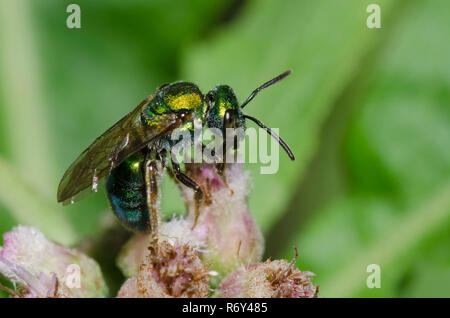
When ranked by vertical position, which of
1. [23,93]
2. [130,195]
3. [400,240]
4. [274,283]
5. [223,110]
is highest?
[23,93]

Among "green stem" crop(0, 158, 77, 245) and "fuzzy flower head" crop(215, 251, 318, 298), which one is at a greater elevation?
"green stem" crop(0, 158, 77, 245)

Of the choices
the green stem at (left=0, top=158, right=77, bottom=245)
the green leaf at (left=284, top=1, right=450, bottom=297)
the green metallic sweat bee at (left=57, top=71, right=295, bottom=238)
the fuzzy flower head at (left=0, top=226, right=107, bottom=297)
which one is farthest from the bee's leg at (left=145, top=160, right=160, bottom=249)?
the green leaf at (left=284, top=1, right=450, bottom=297)

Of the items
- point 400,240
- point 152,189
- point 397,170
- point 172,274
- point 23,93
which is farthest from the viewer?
point 23,93

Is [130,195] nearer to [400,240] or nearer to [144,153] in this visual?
[144,153]

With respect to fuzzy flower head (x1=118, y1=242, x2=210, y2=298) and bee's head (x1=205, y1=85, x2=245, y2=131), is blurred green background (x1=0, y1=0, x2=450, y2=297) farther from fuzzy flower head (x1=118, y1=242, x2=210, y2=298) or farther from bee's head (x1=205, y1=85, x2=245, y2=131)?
fuzzy flower head (x1=118, y1=242, x2=210, y2=298)

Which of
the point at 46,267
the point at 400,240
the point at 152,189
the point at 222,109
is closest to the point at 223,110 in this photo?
the point at 222,109

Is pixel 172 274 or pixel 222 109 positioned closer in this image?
pixel 172 274

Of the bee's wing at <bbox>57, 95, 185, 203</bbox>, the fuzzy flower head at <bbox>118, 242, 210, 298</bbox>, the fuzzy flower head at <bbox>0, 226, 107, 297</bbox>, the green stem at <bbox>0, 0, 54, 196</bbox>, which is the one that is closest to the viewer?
the fuzzy flower head at <bbox>118, 242, 210, 298</bbox>
